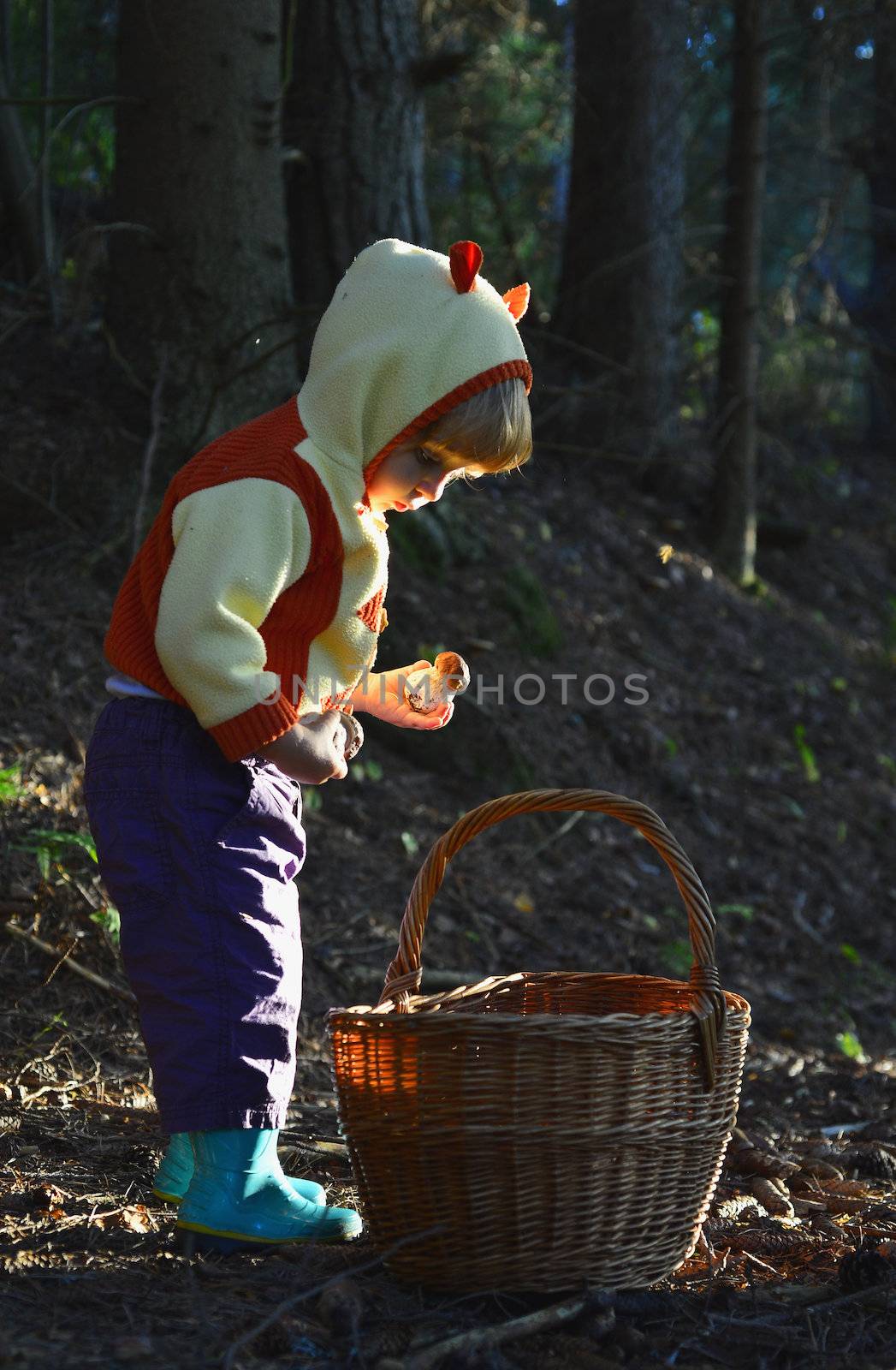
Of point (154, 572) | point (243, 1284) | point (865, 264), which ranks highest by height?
point (154, 572)

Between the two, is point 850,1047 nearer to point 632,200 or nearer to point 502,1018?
point 502,1018

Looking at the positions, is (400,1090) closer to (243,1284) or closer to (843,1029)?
(243,1284)

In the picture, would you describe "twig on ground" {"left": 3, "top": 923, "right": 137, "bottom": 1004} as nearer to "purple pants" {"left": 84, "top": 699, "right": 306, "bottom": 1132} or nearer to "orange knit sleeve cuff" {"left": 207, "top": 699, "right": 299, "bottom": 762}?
"purple pants" {"left": 84, "top": 699, "right": 306, "bottom": 1132}

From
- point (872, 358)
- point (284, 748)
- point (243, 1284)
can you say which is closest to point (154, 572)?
point (284, 748)

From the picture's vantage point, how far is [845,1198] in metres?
2.80

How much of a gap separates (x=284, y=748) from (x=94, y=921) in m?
1.43

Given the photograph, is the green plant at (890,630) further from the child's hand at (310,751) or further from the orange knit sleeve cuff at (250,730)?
the orange knit sleeve cuff at (250,730)

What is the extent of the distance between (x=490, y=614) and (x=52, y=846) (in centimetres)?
261

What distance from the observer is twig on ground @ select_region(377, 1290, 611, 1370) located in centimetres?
183

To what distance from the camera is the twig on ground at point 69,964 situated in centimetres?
328

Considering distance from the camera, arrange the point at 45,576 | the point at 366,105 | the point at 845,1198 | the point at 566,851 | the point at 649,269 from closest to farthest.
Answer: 1. the point at 845,1198
2. the point at 45,576
3. the point at 566,851
4. the point at 366,105
5. the point at 649,269

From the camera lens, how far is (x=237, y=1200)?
2.28 meters

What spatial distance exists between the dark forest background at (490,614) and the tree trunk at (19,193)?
0.02 m

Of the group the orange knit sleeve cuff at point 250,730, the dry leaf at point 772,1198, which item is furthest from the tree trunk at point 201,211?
the dry leaf at point 772,1198
